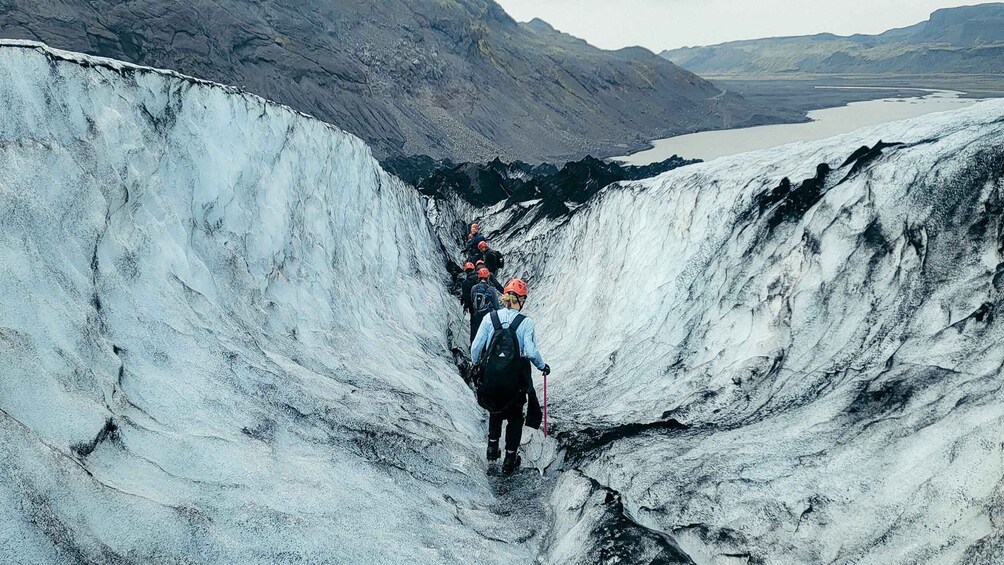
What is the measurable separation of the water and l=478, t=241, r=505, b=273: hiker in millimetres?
30586

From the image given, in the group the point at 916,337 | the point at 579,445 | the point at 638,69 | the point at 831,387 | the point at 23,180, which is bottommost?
the point at 579,445

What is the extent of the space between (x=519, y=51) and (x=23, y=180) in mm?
63436

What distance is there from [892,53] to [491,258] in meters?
139

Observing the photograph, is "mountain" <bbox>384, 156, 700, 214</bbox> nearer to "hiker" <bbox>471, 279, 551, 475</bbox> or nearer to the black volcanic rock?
the black volcanic rock

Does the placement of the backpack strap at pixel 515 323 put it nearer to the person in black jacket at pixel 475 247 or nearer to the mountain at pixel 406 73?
the person in black jacket at pixel 475 247

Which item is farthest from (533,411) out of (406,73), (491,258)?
(406,73)

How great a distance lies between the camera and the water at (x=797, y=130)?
4541 cm

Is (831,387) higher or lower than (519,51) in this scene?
lower

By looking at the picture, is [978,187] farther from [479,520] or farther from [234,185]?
[234,185]

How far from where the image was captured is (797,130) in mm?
56125

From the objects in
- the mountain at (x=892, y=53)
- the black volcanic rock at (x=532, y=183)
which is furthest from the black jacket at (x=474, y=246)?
the mountain at (x=892, y=53)

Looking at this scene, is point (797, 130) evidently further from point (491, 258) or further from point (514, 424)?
point (514, 424)

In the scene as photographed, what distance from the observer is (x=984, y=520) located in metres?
2.51

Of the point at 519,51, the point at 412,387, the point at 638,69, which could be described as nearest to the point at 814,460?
the point at 412,387
